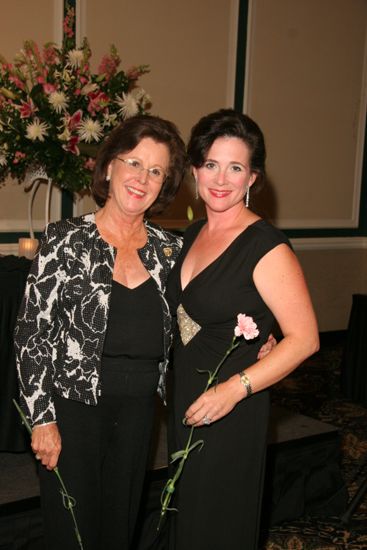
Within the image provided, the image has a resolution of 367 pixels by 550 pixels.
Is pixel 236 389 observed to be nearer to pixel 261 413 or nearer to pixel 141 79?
pixel 261 413

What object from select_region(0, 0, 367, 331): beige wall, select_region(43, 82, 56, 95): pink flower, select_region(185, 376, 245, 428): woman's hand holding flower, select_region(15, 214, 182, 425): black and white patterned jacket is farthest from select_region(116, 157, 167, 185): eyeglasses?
select_region(0, 0, 367, 331): beige wall

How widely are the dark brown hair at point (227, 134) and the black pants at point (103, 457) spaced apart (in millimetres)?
612

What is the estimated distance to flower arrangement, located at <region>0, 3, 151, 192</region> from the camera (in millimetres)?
3598

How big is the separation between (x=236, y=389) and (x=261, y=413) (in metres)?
0.21

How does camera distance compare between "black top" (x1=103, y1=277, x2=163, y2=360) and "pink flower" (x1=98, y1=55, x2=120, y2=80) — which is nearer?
"black top" (x1=103, y1=277, x2=163, y2=360)

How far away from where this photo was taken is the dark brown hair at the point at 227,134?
1.99 metres

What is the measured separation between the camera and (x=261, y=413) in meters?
2.04

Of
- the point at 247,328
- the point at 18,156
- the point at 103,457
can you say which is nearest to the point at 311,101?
the point at 18,156

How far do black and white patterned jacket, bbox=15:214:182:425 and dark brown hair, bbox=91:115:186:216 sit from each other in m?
0.21

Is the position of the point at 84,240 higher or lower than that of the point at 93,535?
higher

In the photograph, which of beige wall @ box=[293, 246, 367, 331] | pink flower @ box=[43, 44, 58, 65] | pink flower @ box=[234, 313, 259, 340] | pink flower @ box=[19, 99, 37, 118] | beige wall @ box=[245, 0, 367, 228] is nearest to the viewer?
pink flower @ box=[234, 313, 259, 340]

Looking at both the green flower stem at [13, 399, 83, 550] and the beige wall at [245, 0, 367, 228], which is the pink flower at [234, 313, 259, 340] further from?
the beige wall at [245, 0, 367, 228]

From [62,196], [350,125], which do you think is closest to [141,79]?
[62,196]

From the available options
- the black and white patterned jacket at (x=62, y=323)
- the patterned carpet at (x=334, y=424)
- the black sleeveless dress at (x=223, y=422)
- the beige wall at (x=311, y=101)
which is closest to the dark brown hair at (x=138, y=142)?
the black and white patterned jacket at (x=62, y=323)
